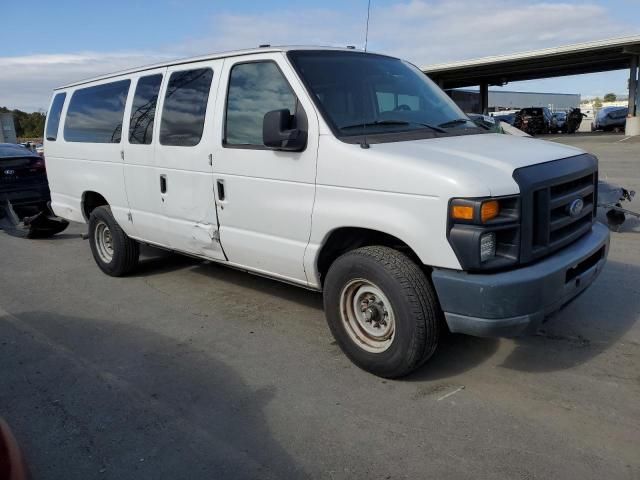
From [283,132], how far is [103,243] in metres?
3.61

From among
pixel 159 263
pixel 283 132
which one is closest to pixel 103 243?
pixel 159 263

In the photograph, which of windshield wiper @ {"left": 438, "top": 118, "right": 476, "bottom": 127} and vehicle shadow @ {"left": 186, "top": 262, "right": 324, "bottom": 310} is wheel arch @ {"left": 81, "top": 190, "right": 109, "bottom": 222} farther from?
windshield wiper @ {"left": 438, "top": 118, "right": 476, "bottom": 127}

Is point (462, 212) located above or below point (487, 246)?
above

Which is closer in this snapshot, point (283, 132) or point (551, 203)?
point (551, 203)

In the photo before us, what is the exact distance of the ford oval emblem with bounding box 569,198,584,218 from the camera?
352 cm

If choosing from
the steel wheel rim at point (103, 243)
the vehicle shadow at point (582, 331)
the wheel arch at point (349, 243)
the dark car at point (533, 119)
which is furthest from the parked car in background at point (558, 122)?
the wheel arch at point (349, 243)

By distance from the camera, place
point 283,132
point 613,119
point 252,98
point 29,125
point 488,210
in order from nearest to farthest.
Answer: point 488,210 < point 283,132 < point 252,98 < point 613,119 < point 29,125

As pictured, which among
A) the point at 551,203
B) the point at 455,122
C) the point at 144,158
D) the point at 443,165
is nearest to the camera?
the point at 443,165

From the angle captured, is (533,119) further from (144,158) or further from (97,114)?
(144,158)

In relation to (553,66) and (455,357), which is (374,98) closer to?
(455,357)

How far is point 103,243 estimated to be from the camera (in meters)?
6.41

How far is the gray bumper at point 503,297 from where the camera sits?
120 inches

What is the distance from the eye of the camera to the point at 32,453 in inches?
120

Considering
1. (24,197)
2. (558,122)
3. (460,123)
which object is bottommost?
(24,197)
